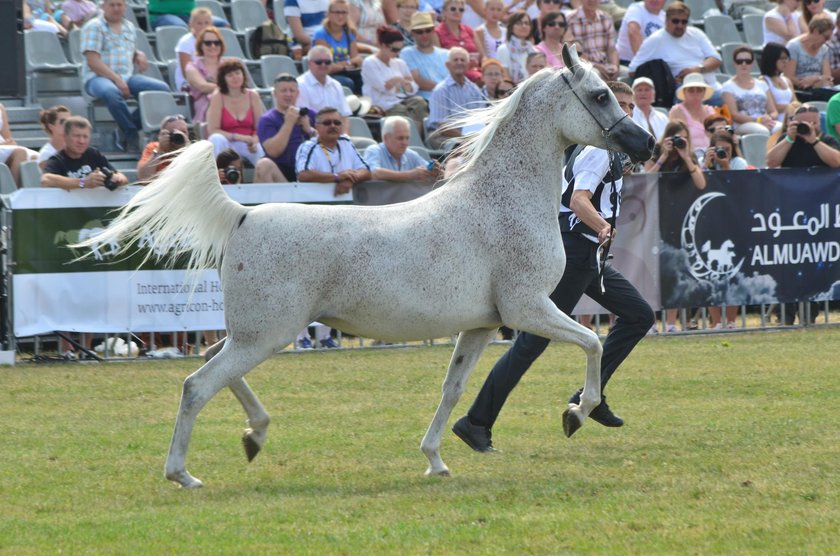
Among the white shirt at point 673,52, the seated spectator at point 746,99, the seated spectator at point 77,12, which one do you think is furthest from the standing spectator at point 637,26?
the seated spectator at point 77,12

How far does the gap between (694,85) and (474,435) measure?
8.94 metres

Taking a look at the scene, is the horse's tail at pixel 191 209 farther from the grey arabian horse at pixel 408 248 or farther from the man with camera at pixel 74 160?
the man with camera at pixel 74 160

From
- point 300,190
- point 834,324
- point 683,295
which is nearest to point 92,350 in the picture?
point 300,190

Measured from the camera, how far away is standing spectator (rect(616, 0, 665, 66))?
63.0 ft

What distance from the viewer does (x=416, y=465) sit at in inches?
327

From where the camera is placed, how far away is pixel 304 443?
9117 mm

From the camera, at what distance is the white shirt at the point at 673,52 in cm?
1847

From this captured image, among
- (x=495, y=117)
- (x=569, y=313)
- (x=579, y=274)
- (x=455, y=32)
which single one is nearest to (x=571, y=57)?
(x=495, y=117)

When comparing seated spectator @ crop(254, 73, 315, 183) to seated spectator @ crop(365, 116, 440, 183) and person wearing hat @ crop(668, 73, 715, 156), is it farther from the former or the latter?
person wearing hat @ crop(668, 73, 715, 156)

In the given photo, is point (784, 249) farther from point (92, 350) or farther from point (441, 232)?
point (441, 232)

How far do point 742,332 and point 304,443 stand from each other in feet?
24.0

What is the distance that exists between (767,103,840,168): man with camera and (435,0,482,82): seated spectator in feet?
14.6

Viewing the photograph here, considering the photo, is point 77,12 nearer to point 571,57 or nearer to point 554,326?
point 571,57

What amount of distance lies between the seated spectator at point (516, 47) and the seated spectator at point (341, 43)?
1866mm
